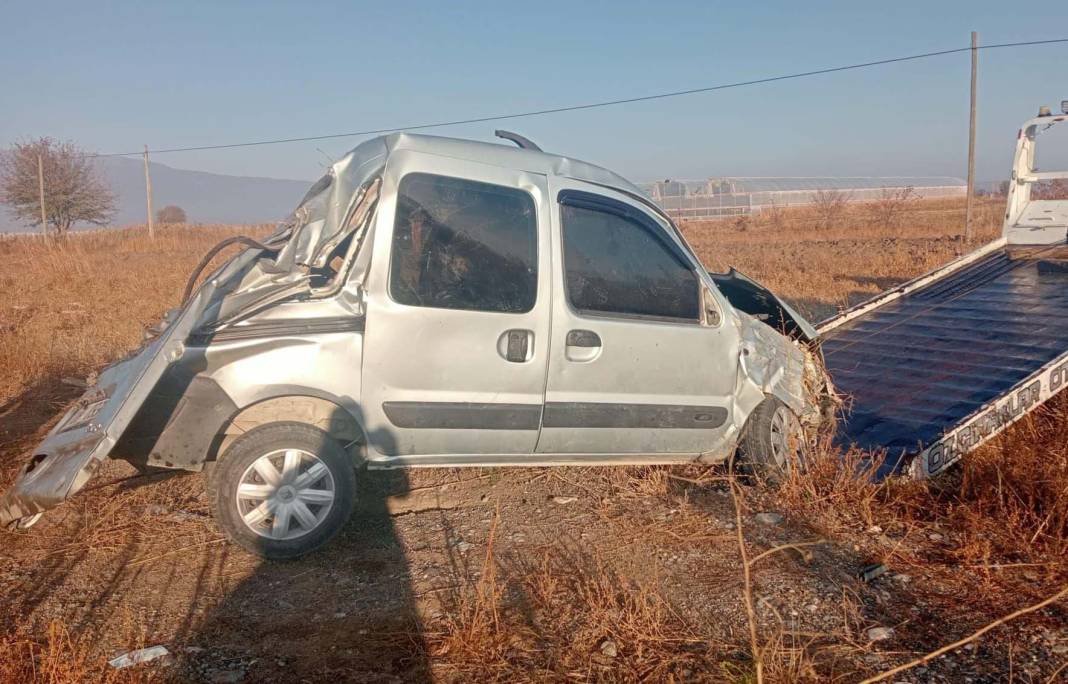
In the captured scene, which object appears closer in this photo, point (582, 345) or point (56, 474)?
point (56, 474)

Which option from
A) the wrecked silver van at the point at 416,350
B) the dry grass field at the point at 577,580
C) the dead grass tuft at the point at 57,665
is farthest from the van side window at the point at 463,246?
the dead grass tuft at the point at 57,665

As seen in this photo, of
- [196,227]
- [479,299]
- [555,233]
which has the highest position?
[196,227]

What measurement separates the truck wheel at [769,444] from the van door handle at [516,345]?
1.57m

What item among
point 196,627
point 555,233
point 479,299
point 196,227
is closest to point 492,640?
point 196,627

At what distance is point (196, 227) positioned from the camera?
146 ft

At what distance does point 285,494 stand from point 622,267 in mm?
2132

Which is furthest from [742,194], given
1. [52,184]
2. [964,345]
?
[964,345]

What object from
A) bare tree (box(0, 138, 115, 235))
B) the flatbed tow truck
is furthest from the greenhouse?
the flatbed tow truck

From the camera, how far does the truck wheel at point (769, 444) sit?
4980mm

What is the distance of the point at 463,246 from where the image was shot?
430 centimetres

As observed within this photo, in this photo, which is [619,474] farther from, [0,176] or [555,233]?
[0,176]

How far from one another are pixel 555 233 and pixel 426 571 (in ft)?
6.04

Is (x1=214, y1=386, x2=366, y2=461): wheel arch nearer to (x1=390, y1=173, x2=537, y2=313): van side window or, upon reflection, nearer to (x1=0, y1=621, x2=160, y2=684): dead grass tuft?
(x1=390, y1=173, x2=537, y2=313): van side window

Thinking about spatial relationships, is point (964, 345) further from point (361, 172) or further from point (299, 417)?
point (299, 417)
